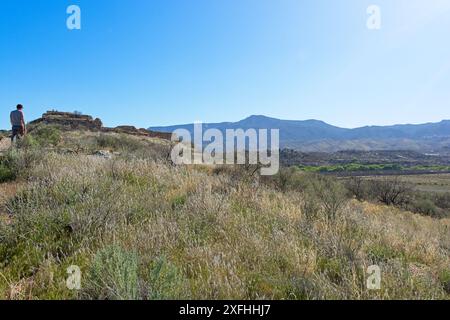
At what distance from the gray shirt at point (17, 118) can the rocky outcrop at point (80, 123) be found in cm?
2165

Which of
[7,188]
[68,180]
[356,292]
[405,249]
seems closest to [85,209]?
[68,180]

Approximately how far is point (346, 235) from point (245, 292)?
2.75 m

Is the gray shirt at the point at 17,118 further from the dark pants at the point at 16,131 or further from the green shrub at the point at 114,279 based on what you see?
the green shrub at the point at 114,279

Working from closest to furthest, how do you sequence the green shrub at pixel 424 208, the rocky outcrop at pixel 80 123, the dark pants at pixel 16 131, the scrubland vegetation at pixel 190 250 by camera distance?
the scrubland vegetation at pixel 190 250
the dark pants at pixel 16 131
the green shrub at pixel 424 208
the rocky outcrop at pixel 80 123

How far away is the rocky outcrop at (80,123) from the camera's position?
3394cm

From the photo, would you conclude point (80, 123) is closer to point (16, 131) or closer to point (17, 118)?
point (16, 131)

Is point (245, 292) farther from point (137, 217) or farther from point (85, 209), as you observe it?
point (85, 209)

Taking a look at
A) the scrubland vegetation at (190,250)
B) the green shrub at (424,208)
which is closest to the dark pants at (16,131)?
the scrubland vegetation at (190,250)

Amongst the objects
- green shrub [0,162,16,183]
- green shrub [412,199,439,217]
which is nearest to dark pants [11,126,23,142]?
green shrub [0,162,16,183]

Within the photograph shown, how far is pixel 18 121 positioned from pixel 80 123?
25222mm

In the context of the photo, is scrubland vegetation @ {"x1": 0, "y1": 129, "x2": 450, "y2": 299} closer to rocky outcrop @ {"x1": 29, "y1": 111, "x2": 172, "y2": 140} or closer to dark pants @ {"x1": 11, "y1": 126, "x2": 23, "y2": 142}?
dark pants @ {"x1": 11, "y1": 126, "x2": 23, "y2": 142}

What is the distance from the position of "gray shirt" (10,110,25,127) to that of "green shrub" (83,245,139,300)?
11093 millimetres

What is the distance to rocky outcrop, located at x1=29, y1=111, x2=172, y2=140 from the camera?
3394 cm

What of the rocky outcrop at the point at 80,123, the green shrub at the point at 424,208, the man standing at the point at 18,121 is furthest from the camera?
the rocky outcrop at the point at 80,123
